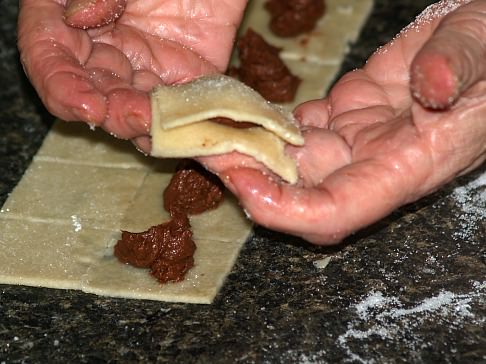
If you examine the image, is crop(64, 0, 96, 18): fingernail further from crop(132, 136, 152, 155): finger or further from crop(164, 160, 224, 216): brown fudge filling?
crop(164, 160, 224, 216): brown fudge filling

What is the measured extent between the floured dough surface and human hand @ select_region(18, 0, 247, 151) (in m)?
0.45

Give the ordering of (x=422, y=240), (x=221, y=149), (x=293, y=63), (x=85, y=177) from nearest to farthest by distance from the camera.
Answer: (x=221, y=149), (x=422, y=240), (x=85, y=177), (x=293, y=63)

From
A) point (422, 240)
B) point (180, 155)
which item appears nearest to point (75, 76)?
point (180, 155)

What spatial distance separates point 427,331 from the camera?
274 centimetres

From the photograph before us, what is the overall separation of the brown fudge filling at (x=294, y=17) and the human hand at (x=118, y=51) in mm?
857

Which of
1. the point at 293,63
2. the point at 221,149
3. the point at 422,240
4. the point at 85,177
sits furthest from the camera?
the point at 293,63

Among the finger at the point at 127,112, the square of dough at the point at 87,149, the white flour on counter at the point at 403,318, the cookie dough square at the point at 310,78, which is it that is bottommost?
the square of dough at the point at 87,149

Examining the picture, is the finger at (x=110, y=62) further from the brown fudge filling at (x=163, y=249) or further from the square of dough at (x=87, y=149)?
the square of dough at (x=87, y=149)

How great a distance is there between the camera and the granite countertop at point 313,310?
270 cm

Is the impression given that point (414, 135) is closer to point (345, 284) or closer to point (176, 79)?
point (345, 284)

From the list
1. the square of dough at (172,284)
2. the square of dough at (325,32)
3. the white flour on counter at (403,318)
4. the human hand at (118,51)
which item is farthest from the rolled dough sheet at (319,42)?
the white flour on counter at (403,318)

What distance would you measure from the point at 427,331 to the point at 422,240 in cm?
41

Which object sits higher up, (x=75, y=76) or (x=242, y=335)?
(x=75, y=76)

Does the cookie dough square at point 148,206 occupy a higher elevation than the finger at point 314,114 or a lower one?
lower
